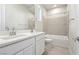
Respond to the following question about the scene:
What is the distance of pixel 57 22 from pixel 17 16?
92 centimetres

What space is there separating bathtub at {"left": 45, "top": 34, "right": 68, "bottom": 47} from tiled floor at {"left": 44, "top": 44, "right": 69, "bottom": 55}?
8 centimetres

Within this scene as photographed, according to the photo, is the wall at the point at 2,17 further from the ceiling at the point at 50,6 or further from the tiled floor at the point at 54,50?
the tiled floor at the point at 54,50

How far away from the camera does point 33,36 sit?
175 centimetres

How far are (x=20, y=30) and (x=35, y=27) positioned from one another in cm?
35

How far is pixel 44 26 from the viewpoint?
1839mm

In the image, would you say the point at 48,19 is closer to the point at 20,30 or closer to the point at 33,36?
the point at 33,36

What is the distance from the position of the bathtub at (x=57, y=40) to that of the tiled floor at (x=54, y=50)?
0.08m

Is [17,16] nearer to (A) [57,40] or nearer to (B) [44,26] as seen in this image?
(B) [44,26]

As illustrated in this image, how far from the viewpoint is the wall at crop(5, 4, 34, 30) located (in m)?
1.65

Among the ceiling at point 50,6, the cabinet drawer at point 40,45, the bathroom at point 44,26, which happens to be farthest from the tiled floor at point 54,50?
the ceiling at point 50,6

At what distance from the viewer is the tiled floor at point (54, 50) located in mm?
1760
